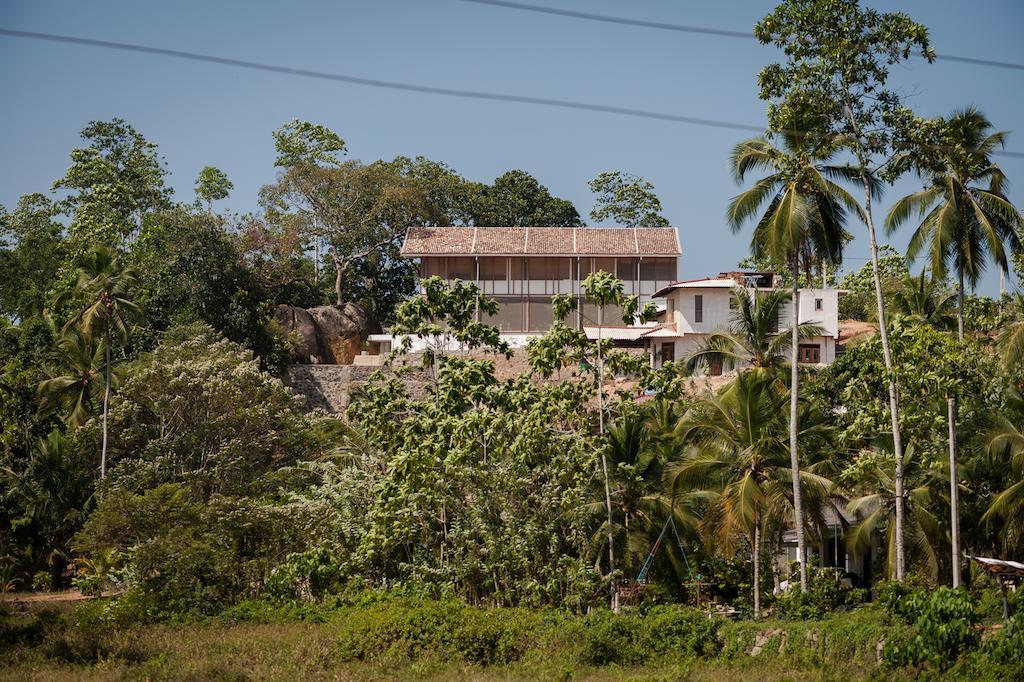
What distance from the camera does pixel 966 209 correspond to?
73.7 feet

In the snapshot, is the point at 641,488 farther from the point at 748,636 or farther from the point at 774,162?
the point at 774,162

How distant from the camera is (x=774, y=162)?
72.2ft

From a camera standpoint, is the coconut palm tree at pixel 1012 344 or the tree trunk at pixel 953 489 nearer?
the tree trunk at pixel 953 489

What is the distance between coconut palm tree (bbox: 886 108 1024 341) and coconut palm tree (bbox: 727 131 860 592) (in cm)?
164

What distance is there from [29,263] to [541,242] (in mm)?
19324

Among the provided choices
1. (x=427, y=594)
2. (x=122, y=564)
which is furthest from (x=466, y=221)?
(x=427, y=594)

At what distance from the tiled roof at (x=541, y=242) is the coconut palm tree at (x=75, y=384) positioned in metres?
14.7

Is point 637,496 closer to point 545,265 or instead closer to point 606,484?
point 606,484

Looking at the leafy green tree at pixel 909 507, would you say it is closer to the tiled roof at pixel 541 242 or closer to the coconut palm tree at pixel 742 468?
the coconut palm tree at pixel 742 468

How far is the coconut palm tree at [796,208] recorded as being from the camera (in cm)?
2167

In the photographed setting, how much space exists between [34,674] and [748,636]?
10.8 metres

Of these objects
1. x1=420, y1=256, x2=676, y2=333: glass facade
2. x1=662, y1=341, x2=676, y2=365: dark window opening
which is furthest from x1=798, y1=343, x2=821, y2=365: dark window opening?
x1=420, y1=256, x2=676, y2=333: glass facade

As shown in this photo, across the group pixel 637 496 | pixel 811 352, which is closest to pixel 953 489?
pixel 637 496

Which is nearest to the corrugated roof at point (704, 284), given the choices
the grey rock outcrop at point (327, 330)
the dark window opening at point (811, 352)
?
the dark window opening at point (811, 352)
